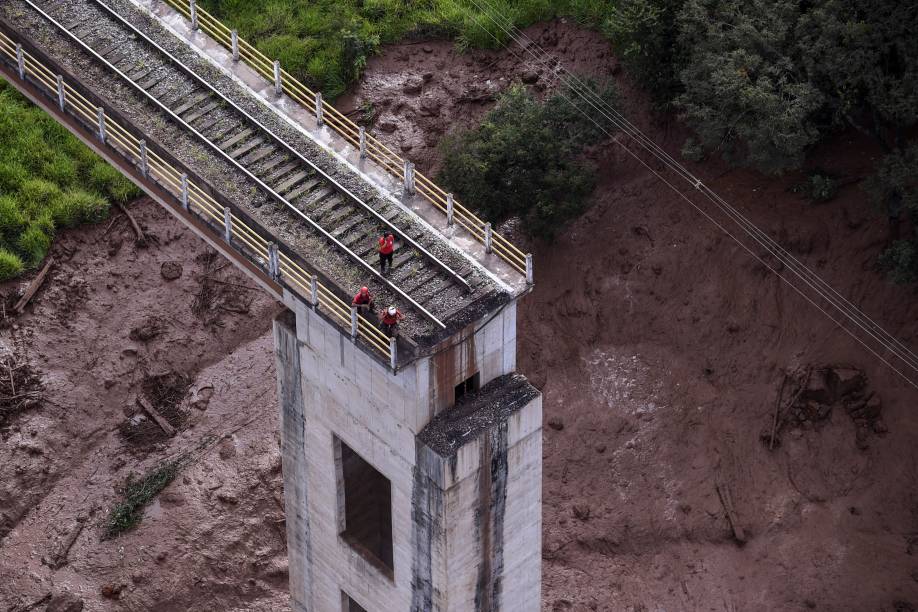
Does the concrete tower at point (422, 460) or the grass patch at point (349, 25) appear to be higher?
the grass patch at point (349, 25)

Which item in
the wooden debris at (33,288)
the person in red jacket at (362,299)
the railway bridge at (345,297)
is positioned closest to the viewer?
the person in red jacket at (362,299)

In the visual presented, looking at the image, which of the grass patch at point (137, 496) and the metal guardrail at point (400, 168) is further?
the grass patch at point (137, 496)

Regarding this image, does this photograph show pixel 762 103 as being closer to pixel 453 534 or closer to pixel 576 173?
pixel 576 173

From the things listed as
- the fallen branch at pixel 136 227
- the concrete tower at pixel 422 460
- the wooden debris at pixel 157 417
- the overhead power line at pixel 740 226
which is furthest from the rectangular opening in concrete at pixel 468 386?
the fallen branch at pixel 136 227

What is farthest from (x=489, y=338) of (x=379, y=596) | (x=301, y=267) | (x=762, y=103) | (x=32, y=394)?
(x=32, y=394)

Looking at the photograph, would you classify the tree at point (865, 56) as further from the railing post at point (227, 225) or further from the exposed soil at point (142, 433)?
the exposed soil at point (142, 433)

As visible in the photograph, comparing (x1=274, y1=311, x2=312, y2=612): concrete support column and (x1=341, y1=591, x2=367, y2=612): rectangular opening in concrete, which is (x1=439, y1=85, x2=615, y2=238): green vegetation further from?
(x1=341, y1=591, x2=367, y2=612): rectangular opening in concrete
